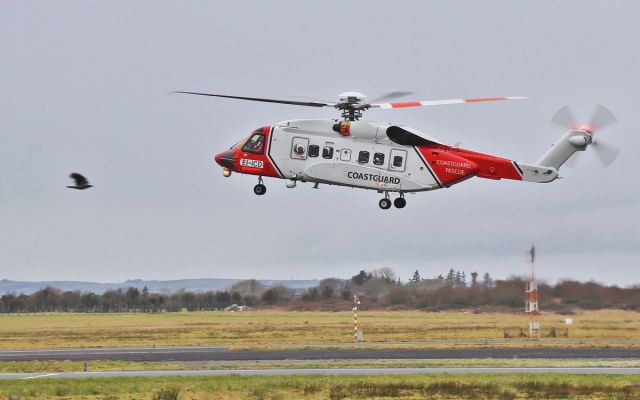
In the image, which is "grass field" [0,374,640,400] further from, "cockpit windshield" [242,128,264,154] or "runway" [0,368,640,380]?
"cockpit windshield" [242,128,264,154]

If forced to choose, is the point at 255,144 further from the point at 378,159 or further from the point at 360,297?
the point at 360,297

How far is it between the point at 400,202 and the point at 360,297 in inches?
2199

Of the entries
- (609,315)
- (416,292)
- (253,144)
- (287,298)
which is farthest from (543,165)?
(287,298)

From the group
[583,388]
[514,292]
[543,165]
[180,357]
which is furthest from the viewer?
[514,292]

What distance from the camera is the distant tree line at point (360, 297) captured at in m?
66.4

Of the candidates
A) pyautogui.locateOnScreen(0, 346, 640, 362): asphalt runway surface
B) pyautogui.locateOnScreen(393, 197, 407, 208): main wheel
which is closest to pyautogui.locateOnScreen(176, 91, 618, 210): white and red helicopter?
pyautogui.locateOnScreen(393, 197, 407, 208): main wheel

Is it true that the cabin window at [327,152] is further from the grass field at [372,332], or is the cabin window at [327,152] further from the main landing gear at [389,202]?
the grass field at [372,332]

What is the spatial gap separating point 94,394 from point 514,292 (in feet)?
124

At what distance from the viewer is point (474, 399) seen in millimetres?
36406

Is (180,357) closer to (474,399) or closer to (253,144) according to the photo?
(253,144)

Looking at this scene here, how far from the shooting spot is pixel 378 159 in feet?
138

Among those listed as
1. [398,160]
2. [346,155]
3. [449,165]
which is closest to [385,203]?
[398,160]

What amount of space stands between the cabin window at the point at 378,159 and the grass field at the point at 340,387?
8.35m

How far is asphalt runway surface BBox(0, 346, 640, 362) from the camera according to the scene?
174ft
